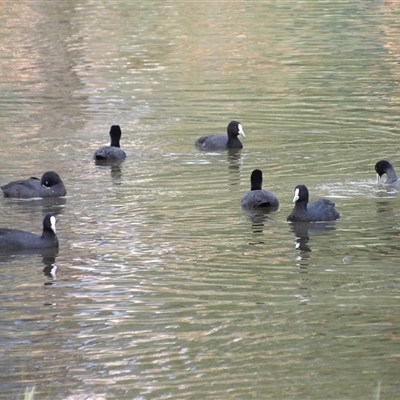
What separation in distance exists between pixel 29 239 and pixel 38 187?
321 cm

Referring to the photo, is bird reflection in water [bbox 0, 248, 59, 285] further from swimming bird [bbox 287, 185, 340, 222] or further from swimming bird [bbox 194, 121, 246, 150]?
swimming bird [bbox 194, 121, 246, 150]

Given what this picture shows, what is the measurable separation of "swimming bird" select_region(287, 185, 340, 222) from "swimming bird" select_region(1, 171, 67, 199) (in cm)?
364

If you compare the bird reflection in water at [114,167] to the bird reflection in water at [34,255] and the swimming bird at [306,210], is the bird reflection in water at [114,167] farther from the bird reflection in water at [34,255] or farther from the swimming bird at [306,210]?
the bird reflection in water at [34,255]

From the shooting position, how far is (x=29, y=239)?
14.8 meters

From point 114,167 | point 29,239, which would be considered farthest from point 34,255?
point 114,167

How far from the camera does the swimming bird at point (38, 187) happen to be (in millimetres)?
17859

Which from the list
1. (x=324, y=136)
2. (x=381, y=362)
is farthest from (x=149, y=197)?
(x=381, y=362)

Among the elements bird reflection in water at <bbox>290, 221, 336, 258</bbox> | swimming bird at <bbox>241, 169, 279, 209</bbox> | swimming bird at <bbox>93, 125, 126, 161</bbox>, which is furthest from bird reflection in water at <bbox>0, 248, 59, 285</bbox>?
swimming bird at <bbox>93, 125, 126, 161</bbox>

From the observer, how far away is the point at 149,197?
17.9 meters

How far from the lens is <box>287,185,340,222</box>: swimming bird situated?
52.3 ft

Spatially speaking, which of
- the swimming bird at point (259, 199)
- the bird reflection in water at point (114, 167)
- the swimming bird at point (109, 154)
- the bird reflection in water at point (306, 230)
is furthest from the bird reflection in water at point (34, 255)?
the swimming bird at point (109, 154)

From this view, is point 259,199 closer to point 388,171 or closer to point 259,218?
point 259,218

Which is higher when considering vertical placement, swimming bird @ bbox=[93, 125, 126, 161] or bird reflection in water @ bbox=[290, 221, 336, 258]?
swimming bird @ bbox=[93, 125, 126, 161]

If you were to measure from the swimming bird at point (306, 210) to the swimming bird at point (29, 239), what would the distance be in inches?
124
